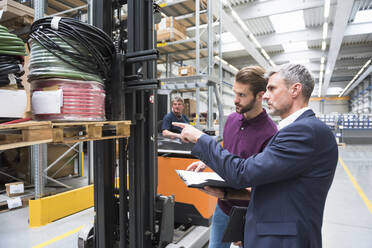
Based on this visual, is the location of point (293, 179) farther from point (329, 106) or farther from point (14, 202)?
point (329, 106)

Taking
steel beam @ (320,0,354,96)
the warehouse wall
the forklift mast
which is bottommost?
the forklift mast

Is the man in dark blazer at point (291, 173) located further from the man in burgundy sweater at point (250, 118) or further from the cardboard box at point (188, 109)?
the cardboard box at point (188, 109)

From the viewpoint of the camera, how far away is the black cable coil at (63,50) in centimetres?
A: 161

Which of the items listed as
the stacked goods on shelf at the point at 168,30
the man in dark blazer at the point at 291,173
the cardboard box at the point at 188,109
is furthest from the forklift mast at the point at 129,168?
the cardboard box at the point at 188,109

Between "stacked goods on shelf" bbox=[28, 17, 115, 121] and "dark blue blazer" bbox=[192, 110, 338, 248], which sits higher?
"stacked goods on shelf" bbox=[28, 17, 115, 121]

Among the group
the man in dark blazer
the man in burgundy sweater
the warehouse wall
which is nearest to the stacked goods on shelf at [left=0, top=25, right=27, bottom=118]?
the man in dark blazer

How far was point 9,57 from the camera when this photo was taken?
4.83 ft

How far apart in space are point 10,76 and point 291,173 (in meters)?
1.64

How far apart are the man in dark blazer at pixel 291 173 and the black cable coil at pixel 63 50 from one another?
1.05m

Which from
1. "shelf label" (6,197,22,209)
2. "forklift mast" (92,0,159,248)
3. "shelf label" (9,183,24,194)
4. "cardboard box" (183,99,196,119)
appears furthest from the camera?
"cardboard box" (183,99,196,119)

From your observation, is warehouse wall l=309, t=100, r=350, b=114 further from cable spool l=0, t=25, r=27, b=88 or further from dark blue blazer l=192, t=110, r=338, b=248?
cable spool l=0, t=25, r=27, b=88

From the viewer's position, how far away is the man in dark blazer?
123 cm

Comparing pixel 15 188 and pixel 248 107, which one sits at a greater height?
pixel 248 107

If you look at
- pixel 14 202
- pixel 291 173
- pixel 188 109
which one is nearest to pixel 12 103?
pixel 291 173
